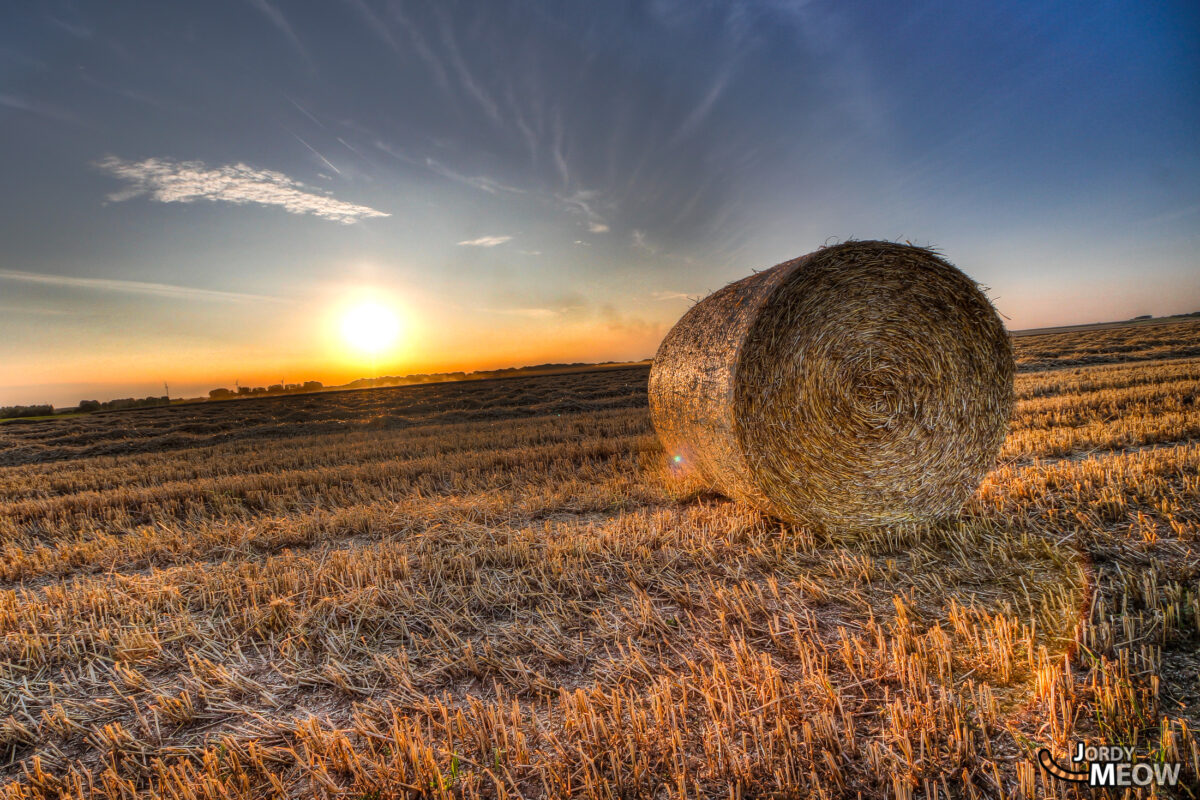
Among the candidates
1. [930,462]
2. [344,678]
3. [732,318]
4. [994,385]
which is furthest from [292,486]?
[994,385]

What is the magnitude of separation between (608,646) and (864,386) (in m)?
3.60

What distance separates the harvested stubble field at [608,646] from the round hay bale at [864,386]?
41cm

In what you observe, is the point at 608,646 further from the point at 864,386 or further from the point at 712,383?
the point at 864,386

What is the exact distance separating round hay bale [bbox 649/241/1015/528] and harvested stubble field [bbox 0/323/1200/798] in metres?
0.41

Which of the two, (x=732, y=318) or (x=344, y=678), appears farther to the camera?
(x=732, y=318)

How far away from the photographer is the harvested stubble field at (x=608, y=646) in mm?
2164

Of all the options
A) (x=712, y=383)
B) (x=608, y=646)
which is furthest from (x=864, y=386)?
(x=608, y=646)

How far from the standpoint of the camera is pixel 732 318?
16.8 ft

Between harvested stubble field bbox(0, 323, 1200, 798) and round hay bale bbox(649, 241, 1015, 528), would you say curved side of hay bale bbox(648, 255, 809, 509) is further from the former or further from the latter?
harvested stubble field bbox(0, 323, 1200, 798)

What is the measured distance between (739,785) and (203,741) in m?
2.62

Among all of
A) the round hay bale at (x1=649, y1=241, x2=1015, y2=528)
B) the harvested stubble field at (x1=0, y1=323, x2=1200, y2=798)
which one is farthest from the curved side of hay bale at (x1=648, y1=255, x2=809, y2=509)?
the harvested stubble field at (x1=0, y1=323, x2=1200, y2=798)

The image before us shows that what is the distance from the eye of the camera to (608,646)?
10.2ft

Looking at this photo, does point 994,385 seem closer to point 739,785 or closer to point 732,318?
point 732,318

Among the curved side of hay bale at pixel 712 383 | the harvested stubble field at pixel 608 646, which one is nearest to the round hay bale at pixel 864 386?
the curved side of hay bale at pixel 712 383
